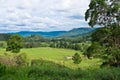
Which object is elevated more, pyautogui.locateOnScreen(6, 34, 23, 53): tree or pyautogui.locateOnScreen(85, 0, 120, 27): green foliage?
pyautogui.locateOnScreen(85, 0, 120, 27): green foliage

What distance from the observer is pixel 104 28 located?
27125mm

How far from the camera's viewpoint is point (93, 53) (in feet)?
86.8

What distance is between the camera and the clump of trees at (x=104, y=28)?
26.3 metres

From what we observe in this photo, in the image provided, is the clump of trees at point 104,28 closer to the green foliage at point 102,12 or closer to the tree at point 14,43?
the green foliage at point 102,12

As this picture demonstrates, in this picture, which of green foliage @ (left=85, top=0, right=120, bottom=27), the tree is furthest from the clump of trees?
the tree

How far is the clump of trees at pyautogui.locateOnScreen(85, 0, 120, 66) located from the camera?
1037 inches

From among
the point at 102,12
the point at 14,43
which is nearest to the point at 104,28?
the point at 102,12

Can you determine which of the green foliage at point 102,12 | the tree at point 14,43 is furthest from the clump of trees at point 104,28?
the tree at point 14,43

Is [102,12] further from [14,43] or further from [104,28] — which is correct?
[14,43]

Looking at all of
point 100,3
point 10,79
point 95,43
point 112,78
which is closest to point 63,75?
point 112,78

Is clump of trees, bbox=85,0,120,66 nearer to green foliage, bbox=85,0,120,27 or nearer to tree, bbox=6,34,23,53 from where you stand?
green foliage, bbox=85,0,120,27

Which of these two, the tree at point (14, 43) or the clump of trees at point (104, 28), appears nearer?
the clump of trees at point (104, 28)

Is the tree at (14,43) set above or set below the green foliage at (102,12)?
below

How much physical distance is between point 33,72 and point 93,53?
1814 centimetres
